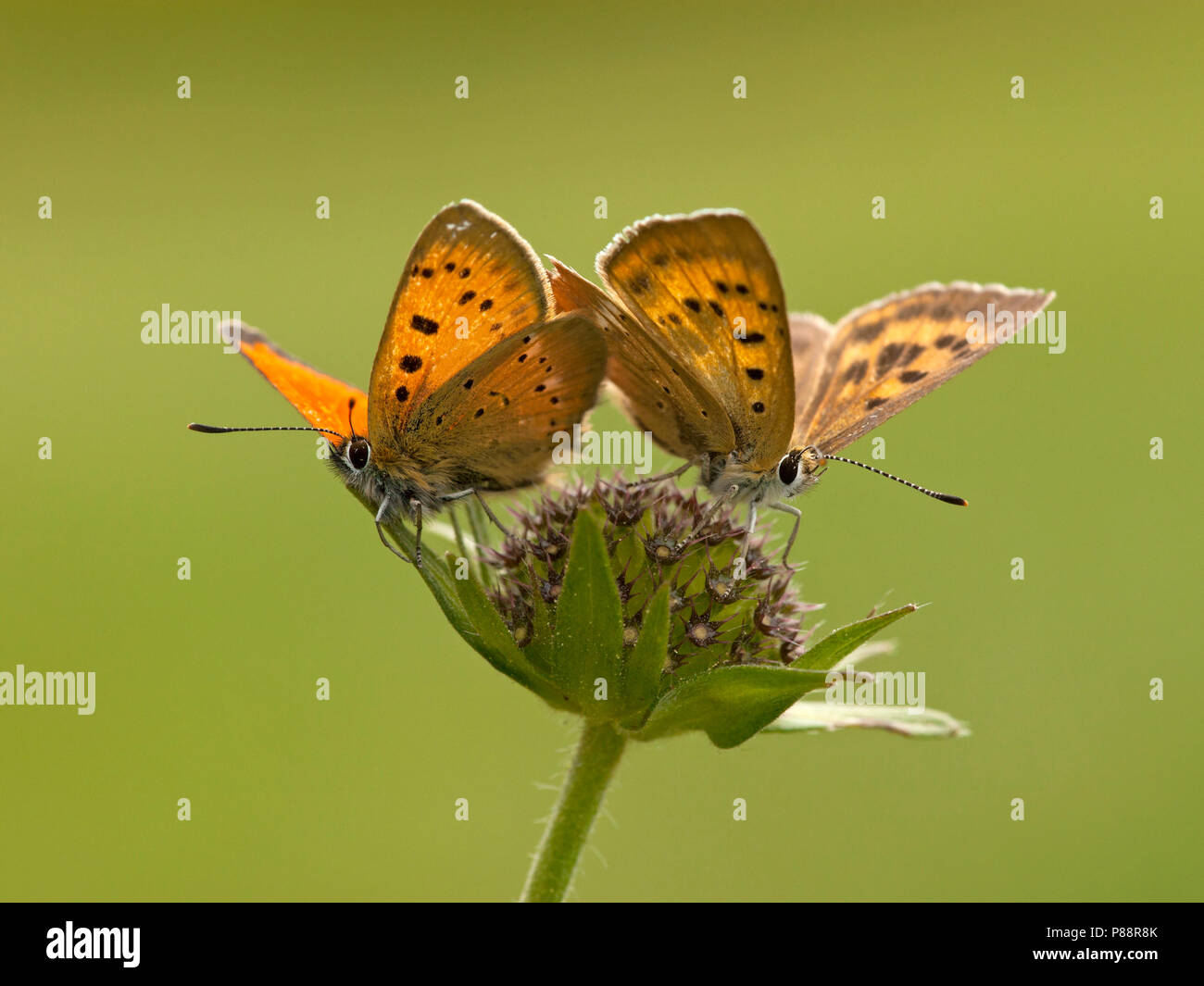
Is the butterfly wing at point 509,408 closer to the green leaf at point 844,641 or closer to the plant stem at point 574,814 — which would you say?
the plant stem at point 574,814

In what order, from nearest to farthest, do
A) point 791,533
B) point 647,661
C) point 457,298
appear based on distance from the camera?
point 647,661 → point 457,298 → point 791,533

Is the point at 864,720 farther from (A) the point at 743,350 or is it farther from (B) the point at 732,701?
(A) the point at 743,350

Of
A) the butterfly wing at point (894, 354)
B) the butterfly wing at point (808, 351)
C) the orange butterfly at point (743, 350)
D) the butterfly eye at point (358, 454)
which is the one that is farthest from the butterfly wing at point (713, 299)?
the butterfly eye at point (358, 454)

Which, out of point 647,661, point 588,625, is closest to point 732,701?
point 647,661

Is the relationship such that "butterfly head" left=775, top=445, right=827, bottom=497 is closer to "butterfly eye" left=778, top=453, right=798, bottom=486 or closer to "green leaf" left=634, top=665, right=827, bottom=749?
"butterfly eye" left=778, top=453, right=798, bottom=486

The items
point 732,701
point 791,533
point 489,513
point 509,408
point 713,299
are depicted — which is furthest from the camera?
point 791,533

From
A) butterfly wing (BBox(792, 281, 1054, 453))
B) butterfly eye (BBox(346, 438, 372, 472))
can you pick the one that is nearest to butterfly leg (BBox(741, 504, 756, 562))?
butterfly wing (BBox(792, 281, 1054, 453))
